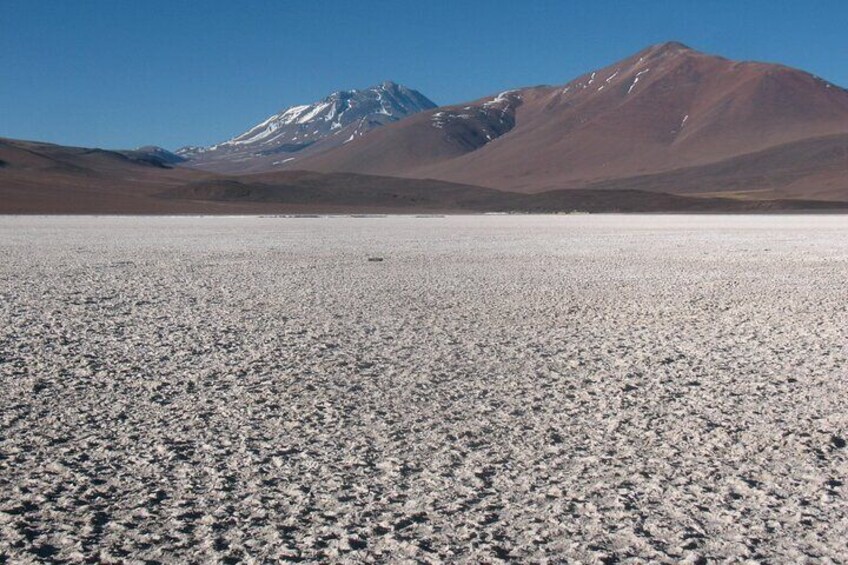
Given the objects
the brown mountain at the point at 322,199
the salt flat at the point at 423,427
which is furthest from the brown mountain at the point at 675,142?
the salt flat at the point at 423,427

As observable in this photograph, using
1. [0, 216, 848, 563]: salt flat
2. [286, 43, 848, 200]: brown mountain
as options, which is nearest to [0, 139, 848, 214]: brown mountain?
[286, 43, 848, 200]: brown mountain

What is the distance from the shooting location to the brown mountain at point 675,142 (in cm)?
12356

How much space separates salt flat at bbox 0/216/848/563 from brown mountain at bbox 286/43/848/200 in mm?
104056

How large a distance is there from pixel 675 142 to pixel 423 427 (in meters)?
159

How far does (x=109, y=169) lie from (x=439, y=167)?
63456 mm

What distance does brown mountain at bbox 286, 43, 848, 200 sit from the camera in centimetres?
12356

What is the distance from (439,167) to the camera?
7037 inches

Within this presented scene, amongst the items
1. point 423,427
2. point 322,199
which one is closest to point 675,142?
point 322,199

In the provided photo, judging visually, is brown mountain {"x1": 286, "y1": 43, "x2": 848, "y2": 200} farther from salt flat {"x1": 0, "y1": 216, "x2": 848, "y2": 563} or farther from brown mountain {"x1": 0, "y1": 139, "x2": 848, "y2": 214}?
salt flat {"x1": 0, "y1": 216, "x2": 848, "y2": 563}

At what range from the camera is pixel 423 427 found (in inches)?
189

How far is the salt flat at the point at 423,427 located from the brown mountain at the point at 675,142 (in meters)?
104

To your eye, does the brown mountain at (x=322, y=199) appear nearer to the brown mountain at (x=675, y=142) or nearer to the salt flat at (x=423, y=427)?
the brown mountain at (x=675, y=142)

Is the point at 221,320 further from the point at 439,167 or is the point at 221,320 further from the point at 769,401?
the point at 439,167

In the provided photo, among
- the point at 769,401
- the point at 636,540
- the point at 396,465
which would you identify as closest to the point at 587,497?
the point at 636,540
